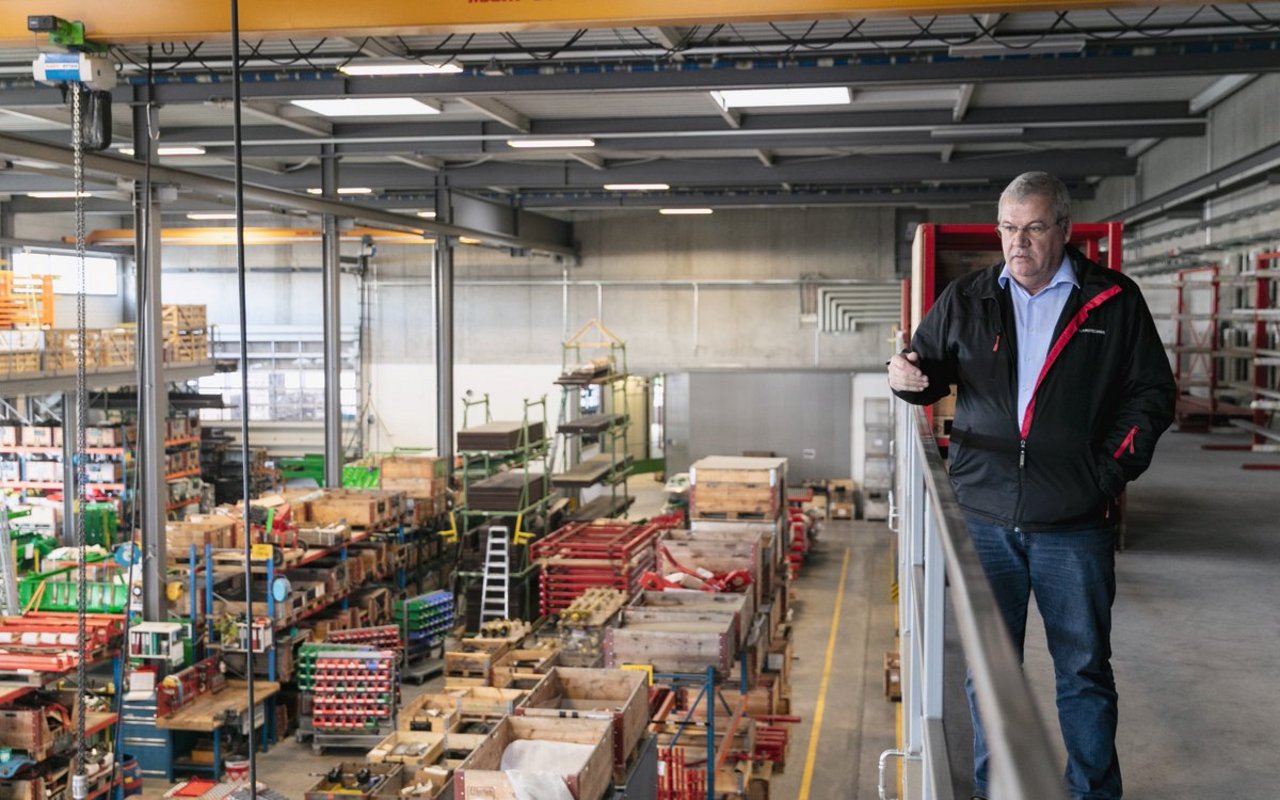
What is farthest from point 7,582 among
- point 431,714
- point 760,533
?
point 760,533

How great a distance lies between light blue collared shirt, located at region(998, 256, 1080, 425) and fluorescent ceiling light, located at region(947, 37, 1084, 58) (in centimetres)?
789

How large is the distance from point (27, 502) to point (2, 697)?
1104 cm

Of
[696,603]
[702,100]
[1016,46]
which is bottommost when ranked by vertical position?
[696,603]

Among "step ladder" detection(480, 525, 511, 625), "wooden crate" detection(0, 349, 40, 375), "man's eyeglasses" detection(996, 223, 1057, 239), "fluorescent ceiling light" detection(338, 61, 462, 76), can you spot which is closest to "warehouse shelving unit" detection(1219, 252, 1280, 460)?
"fluorescent ceiling light" detection(338, 61, 462, 76)

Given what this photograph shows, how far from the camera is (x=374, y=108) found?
1455 cm

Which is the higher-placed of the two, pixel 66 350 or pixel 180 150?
pixel 180 150

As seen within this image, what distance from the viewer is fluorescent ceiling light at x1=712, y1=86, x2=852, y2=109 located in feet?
43.6

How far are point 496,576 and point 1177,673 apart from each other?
46.8ft

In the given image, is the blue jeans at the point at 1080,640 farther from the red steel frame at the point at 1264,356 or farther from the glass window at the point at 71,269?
the glass window at the point at 71,269

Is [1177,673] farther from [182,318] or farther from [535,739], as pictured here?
[182,318]

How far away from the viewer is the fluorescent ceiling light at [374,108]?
46.4 ft

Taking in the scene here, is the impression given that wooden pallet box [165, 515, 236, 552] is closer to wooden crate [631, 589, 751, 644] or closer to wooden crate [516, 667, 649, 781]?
wooden crate [631, 589, 751, 644]

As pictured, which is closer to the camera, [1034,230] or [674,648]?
[1034,230]

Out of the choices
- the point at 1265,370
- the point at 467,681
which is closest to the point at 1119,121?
the point at 1265,370
